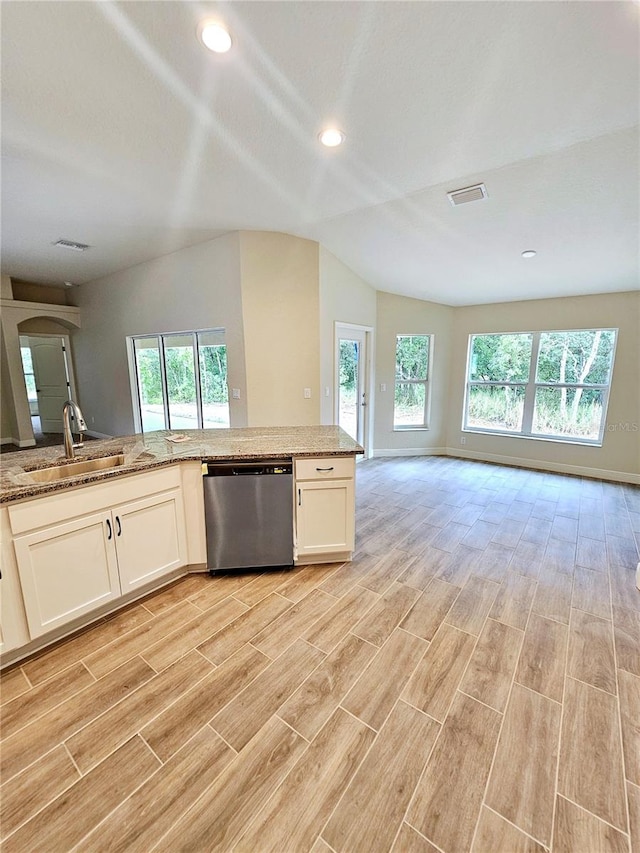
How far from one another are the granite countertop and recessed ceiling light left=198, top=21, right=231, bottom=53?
206 centimetres

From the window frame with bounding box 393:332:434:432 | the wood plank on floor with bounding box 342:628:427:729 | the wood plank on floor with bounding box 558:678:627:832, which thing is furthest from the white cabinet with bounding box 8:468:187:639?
the window frame with bounding box 393:332:434:432

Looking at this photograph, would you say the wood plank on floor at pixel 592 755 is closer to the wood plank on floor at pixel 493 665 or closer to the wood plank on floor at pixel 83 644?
the wood plank on floor at pixel 493 665

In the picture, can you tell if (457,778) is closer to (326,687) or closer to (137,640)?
(326,687)

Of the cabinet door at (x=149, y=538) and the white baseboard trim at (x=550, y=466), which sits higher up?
the cabinet door at (x=149, y=538)

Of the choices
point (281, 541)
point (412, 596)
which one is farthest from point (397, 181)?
point (412, 596)

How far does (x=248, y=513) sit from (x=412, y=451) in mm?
4032

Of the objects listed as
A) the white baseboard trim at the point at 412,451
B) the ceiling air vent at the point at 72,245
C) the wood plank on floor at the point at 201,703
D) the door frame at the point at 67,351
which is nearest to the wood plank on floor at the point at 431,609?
the wood plank on floor at the point at 201,703

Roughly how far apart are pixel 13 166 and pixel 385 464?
500cm

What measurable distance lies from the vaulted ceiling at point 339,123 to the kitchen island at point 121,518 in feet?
6.57

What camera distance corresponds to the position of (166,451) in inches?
95.3

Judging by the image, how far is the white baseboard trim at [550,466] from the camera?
4.64 m

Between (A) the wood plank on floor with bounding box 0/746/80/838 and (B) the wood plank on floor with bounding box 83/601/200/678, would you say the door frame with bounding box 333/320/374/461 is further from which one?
(A) the wood plank on floor with bounding box 0/746/80/838

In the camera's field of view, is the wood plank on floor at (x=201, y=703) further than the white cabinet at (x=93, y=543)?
No

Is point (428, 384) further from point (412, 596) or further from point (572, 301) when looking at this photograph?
point (412, 596)
